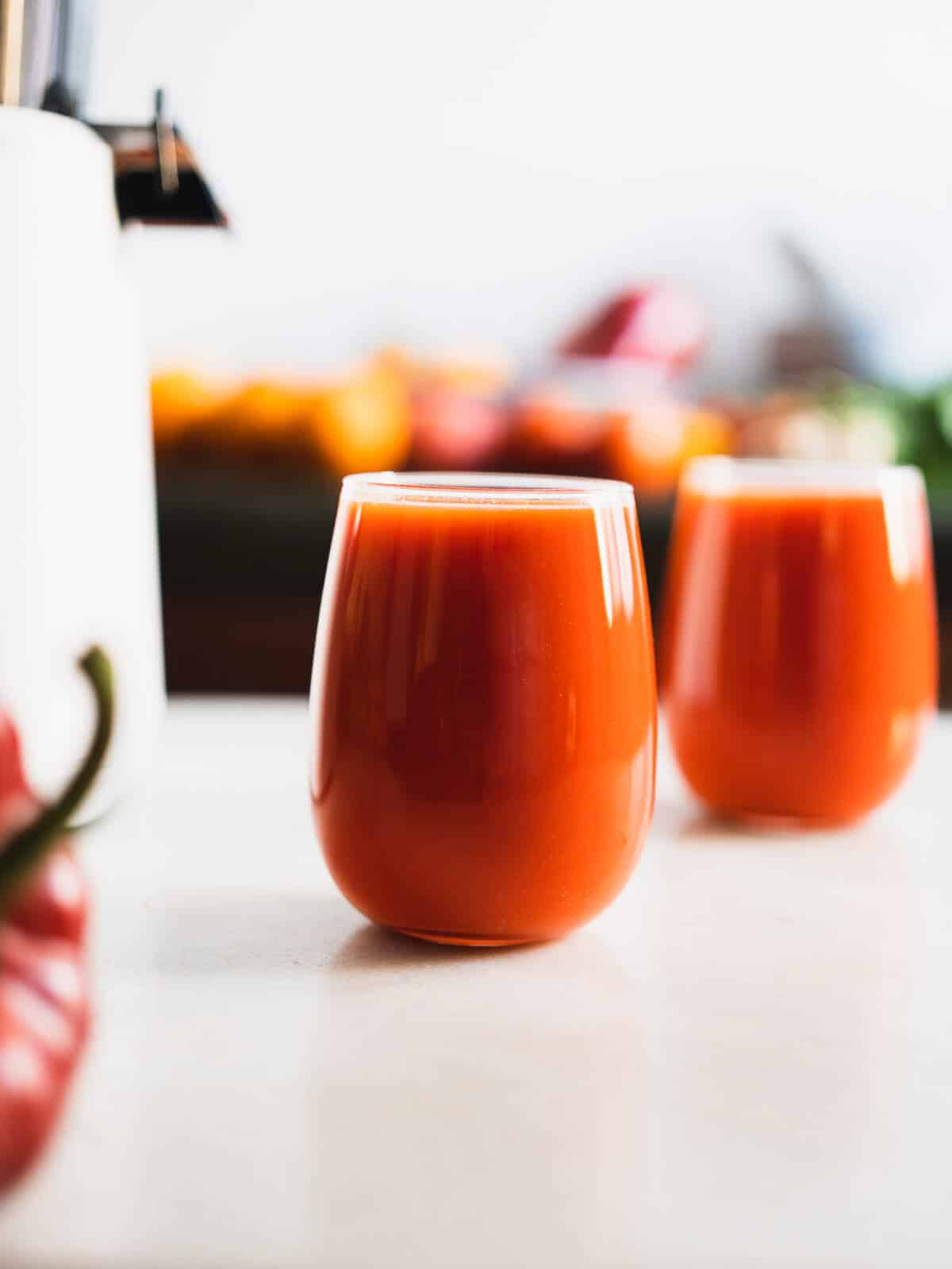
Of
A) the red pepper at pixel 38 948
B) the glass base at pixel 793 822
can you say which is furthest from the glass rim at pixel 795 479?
the red pepper at pixel 38 948

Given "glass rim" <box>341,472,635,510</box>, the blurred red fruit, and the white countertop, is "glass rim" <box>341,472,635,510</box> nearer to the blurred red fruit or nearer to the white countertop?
the white countertop

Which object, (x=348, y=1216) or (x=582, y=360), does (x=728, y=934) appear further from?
(x=582, y=360)

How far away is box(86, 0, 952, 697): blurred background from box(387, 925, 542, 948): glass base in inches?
78.3

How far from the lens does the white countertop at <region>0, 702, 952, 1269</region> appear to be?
315 mm

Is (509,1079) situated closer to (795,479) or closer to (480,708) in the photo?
(480,708)

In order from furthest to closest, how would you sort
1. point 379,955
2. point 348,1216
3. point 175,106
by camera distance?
point 175,106 → point 379,955 → point 348,1216

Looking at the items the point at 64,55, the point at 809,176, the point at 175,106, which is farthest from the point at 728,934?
the point at 809,176

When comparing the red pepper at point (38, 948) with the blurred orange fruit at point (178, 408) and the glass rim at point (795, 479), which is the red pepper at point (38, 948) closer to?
the glass rim at point (795, 479)

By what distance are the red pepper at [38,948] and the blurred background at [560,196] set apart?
2.15 meters

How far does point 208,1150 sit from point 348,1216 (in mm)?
48

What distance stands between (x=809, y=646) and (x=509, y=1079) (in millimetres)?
310

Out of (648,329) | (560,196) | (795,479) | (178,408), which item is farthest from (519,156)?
(795,479)

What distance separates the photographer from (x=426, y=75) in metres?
2.67

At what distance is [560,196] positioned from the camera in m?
2.74
